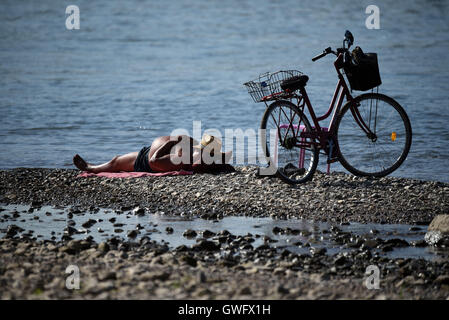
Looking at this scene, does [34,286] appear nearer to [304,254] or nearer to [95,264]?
[95,264]

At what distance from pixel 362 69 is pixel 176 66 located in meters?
17.3

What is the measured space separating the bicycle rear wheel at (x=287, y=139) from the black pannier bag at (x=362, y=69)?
792 millimetres

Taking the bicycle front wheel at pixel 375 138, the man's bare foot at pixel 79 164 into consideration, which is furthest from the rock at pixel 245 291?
the man's bare foot at pixel 79 164

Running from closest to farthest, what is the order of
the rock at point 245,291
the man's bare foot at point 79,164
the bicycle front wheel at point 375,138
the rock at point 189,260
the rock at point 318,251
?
the rock at point 245,291
the rock at point 189,260
the rock at point 318,251
the bicycle front wheel at point 375,138
the man's bare foot at point 79,164

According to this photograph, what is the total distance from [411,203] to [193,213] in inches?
96.6

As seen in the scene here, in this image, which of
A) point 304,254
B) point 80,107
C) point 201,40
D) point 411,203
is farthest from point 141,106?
point 201,40

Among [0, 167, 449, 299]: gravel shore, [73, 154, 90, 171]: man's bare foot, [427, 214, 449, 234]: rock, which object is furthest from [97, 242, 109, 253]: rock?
[73, 154, 90, 171]: man's bare foot

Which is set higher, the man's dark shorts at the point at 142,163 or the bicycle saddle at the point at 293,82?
the bicycle saddle at the point at 293,82

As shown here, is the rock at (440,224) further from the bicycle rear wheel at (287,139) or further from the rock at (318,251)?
the bicycle rear wheel at (287,139)

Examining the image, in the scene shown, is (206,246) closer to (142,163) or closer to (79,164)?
(142,163)

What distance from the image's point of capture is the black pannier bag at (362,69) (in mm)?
8039

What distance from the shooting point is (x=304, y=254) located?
5758 mm

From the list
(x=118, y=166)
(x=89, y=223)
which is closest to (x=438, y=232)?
(x=89, y=223)

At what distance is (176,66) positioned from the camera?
2480cm
